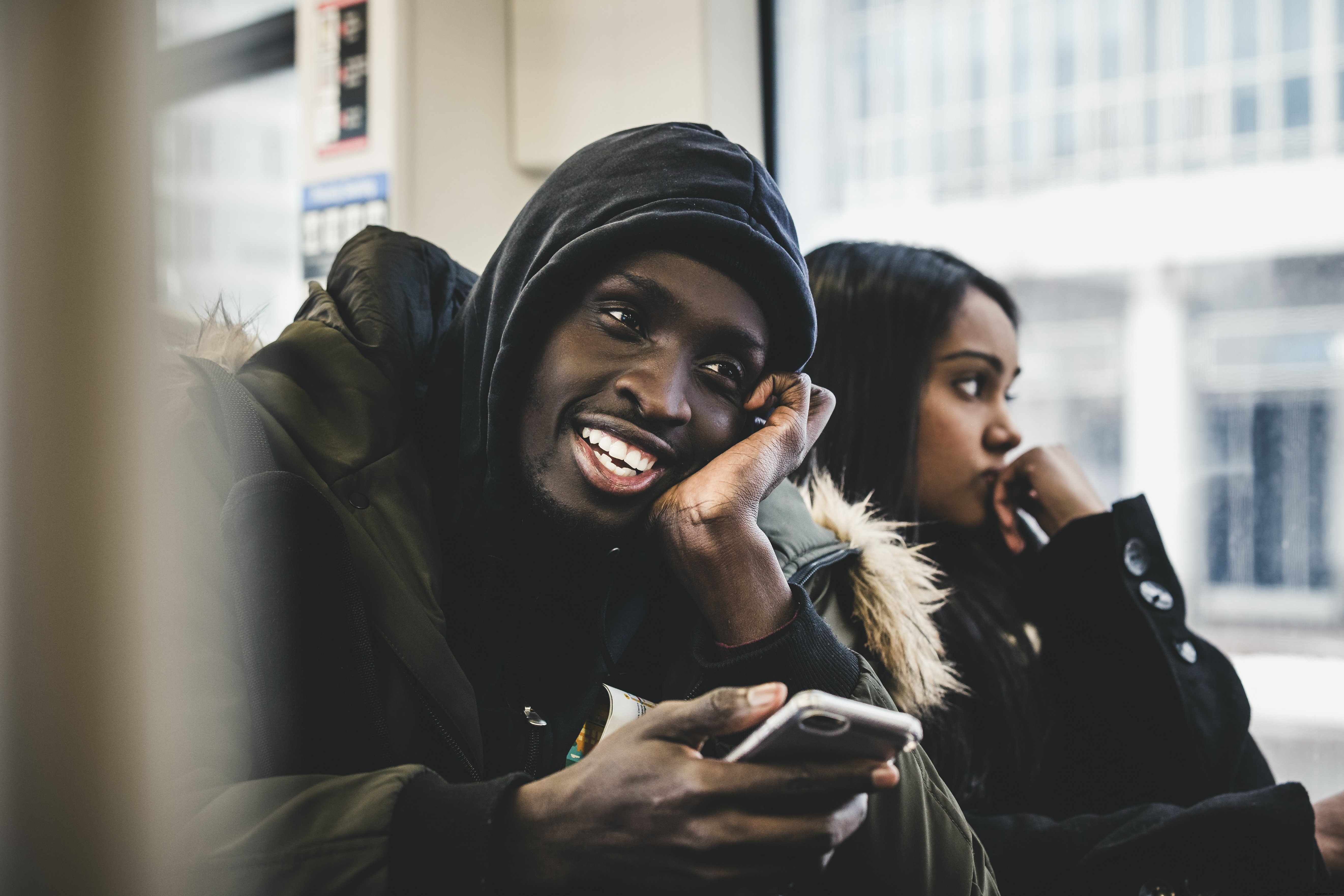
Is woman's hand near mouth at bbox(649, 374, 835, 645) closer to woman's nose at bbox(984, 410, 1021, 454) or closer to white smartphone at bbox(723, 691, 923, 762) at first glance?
white smartphone at bbox(723, 691, 923, 762)

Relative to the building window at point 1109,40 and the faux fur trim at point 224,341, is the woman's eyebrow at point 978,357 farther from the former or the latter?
the faux fur trim at point 224,341

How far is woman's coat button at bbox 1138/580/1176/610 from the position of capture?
1.41 metres

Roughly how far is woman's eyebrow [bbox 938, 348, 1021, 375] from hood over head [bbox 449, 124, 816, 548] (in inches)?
18.6

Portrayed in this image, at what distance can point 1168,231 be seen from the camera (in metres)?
1.94

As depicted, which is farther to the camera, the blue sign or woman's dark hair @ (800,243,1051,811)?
the blue sign

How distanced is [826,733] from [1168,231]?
1.71 metres

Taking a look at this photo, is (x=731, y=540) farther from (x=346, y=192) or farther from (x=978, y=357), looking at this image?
(x=346, y=192)

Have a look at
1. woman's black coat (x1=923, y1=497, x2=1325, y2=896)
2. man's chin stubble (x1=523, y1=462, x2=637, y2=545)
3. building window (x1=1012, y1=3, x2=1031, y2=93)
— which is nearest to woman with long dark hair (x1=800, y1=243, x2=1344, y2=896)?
woman's black coat (x1=923, y1=497, x2=1325, y2=896)

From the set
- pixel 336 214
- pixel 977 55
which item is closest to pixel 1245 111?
pixel 977 55

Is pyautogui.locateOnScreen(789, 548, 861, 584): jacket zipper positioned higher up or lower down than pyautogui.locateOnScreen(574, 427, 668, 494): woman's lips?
lower down

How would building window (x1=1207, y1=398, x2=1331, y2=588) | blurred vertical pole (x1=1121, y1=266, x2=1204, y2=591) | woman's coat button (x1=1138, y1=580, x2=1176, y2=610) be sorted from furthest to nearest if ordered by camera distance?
blurred vertical pole (x1=1121, y1=266, x2=1204, y2=591) < building window (x1=1207, y1=398, x2=1331, y2=588) < woman's coat button (x1=1138, y1=580, x2=1176, y2=610)

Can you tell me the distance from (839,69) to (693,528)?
1639 mm

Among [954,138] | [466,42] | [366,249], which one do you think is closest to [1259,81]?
[954,138]

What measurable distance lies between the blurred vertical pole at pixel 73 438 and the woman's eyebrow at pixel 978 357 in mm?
1351
